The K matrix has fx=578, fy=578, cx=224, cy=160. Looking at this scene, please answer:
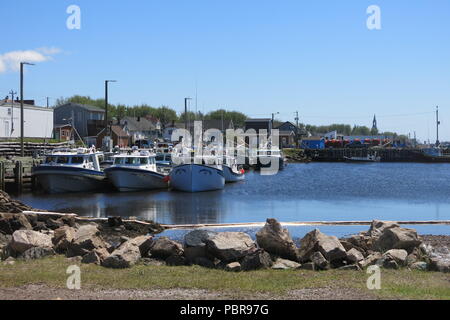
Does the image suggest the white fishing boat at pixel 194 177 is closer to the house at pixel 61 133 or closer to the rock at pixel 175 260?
the rock at pixel 175 260

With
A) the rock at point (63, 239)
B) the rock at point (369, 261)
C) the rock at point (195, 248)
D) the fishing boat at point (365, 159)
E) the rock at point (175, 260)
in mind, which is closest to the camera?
the rock at point (369, 261)

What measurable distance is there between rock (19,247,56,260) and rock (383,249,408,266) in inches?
351

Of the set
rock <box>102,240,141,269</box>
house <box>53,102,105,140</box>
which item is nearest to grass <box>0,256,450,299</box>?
rock <box>102,240,141,269</box>

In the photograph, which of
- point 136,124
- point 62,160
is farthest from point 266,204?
point 136,124

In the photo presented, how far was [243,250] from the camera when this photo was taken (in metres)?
14.7

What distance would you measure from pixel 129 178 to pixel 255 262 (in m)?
33.6

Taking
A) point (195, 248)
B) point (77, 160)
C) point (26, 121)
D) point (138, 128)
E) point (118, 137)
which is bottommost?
point (195, 248)

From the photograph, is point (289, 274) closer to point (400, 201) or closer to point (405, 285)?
point (405, 285)

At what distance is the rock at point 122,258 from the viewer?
46.5ft

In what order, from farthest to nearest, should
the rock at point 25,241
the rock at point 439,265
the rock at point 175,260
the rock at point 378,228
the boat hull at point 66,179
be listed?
the boat hull at point 66,179 → the rock at point 378,228 → the rock at point 25,241 → the rock at point 175,260 → the rock at point 439,265

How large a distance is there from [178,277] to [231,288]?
175 cm

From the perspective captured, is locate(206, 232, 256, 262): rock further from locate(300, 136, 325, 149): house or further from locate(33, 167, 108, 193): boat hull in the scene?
locate(300, 136, 325, 149): house

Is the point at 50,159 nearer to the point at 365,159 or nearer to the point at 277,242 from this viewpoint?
the point at 277,242

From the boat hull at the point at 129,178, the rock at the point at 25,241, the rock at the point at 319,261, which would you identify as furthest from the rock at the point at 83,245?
the boat hull at the point at 129,178
